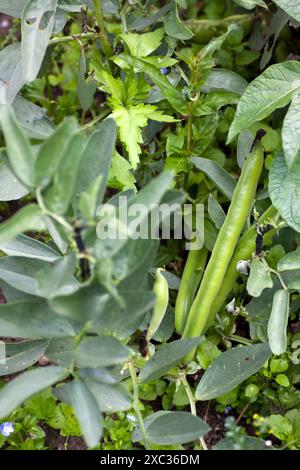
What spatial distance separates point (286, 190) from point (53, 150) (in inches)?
19.6

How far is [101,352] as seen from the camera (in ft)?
3.23

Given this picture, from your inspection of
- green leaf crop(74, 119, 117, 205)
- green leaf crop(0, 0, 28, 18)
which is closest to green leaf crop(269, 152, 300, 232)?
green leaf crop(74, 119, 117, 205)

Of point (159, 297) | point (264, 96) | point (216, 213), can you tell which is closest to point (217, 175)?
point (216, 213)

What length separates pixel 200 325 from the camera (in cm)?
141

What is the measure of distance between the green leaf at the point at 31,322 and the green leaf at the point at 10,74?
0.50 meters

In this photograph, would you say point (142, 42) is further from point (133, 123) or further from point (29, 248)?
point (29, 248)

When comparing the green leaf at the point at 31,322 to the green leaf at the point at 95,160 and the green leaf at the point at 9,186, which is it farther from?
the green leaf at the point at 9,186

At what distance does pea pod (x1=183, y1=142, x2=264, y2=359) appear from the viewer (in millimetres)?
1375

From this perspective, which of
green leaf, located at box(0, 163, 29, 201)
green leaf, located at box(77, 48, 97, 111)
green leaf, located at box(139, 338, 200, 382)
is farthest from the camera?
green leaf, located at box(77, 48, 97, 111)

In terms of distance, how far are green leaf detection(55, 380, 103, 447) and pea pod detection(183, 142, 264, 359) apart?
1.38ft

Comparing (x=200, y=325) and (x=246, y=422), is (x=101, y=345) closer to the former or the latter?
(x=200, y=325)

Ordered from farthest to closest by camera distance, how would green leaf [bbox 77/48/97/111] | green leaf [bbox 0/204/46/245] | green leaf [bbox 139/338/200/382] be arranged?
green leaf [bbox 77/48/97/111], green leaf [bbox 139/338/200/382], green leaf [bbox 0/204/46/245]

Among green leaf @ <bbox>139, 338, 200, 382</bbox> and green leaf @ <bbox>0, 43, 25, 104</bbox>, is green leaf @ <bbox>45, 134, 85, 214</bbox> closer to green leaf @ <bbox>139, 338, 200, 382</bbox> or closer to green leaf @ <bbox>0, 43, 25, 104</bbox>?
green leaf @ <bbox>139, 338, 200, 382</bbox>
